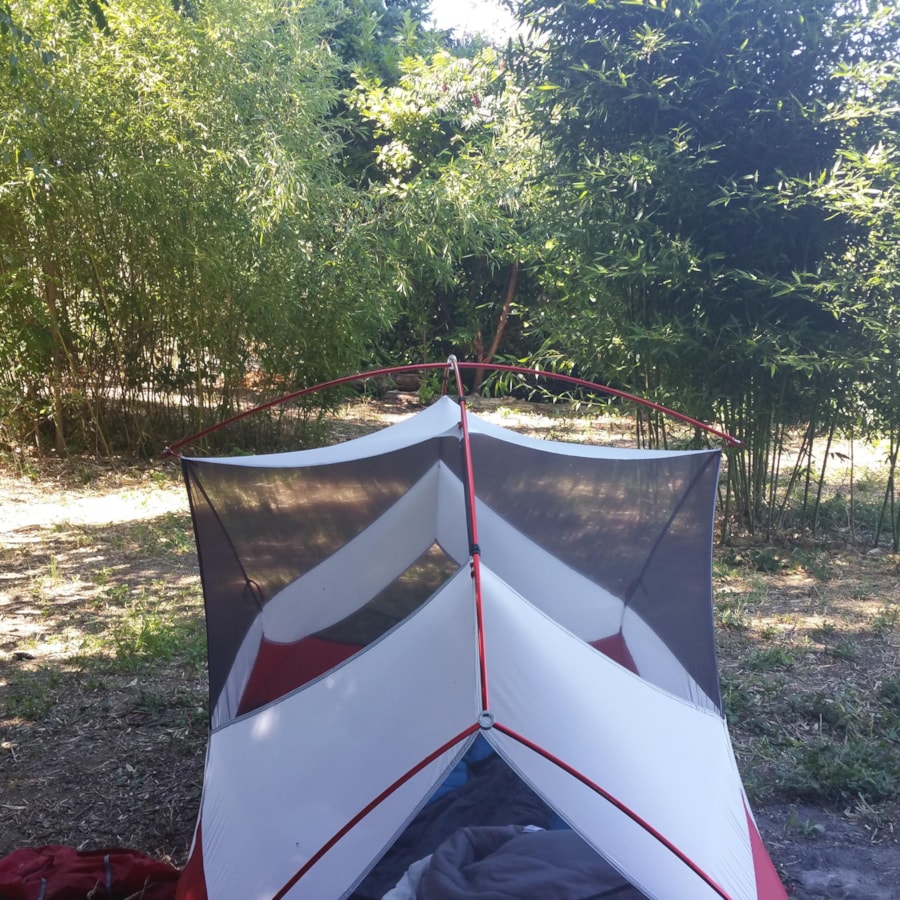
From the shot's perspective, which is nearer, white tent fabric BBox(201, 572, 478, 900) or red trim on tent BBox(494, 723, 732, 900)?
red trim on tent BBox(494, 723, 732, 900)

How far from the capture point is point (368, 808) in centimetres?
154

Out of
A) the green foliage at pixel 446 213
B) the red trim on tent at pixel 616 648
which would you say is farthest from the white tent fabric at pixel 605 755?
the green foliage at pixel 446 213

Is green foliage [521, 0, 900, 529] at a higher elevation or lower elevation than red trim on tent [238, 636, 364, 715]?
higher

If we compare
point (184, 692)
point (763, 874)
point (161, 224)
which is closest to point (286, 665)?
point (184, 692)

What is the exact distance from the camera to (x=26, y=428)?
591cm

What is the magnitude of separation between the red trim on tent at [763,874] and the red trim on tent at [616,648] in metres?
0.41

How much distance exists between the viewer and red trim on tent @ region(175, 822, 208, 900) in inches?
68.2

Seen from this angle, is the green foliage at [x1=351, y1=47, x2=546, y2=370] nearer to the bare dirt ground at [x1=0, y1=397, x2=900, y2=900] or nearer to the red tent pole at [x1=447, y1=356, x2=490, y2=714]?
the bare dirt ground at [x1=0, y1=397, x2=900, y2=900]

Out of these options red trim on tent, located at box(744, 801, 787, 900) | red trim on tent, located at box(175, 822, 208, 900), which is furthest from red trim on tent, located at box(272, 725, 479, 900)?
red trim on tent, located at box(744, 801, 787, 900)

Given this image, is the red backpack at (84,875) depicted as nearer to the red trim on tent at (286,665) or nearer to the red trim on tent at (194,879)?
the red trim on tent at (194,879)

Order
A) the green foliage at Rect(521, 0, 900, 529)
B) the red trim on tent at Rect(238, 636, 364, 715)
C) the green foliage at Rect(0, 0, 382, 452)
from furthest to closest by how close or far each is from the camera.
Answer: the green foliage at Rect(0, 0, 382, 452) → the green foliage at Rect(521, 0, 900, 529) → the red trim on tent at Rect(238, 636, 364, 715)

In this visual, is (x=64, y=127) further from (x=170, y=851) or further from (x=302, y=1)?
(x=170, y=851)

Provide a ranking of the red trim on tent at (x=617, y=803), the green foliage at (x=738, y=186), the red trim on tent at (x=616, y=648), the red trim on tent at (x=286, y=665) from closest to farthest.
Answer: the red trim on tent at (x=617, y=803)
the red trim on tent at (x=286, y=665)
the red trim on tent at (x=616, y=648)
the green foliage at (x=738, y=186)

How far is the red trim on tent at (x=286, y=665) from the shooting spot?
207 centimetres
